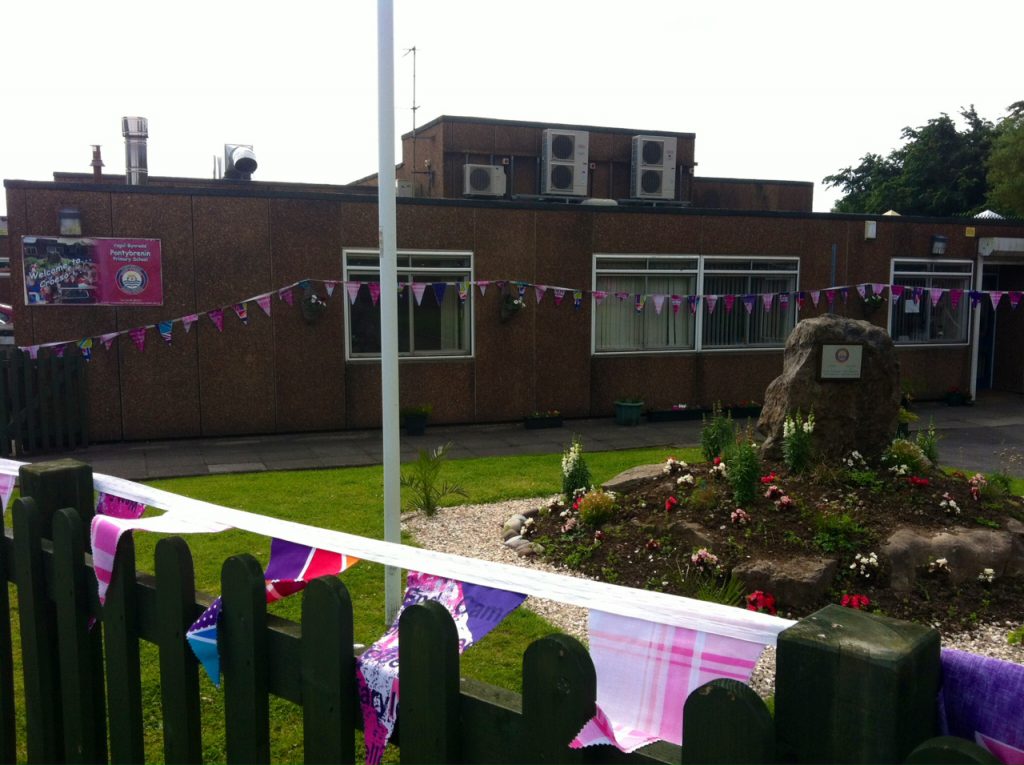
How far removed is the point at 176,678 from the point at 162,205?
10917 mm

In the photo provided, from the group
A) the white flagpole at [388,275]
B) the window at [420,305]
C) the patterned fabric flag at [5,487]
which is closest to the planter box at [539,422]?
the window at [420,305]

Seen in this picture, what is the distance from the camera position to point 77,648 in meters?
2.58

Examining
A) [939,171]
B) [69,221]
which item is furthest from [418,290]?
[939,171]

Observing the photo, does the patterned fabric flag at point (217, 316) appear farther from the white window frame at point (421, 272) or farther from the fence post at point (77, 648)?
the fence post at point (77, 648)

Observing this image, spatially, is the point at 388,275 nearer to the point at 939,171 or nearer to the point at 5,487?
the point at 5,487

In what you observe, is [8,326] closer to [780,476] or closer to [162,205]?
[162,205]

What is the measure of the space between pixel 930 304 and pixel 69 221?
14.9m

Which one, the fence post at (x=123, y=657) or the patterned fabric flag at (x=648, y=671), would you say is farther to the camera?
the fence post at (x=123, y=657)

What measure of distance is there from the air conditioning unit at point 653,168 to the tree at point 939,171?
873 inches

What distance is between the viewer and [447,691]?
68.8 inches

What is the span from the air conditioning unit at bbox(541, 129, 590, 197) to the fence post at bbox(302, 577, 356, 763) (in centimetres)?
1693

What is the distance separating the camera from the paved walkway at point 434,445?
1084 centimetres

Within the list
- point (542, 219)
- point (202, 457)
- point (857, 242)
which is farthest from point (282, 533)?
point (857, 242)

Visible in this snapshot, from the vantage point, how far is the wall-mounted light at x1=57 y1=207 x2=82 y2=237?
1151 centimetres
